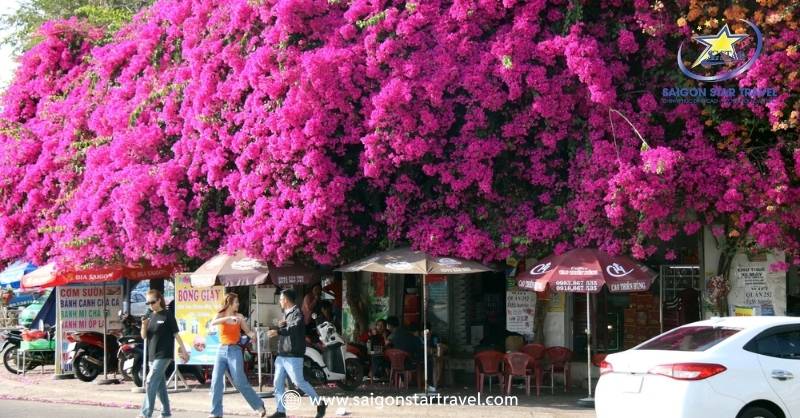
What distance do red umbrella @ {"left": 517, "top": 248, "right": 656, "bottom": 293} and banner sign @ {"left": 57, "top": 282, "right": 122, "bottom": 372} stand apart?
963cm

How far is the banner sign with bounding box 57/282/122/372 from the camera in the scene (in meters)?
19.0

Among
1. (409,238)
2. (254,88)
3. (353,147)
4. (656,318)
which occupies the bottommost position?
(656,318)

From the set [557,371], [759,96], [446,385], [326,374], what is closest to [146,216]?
[326,374]

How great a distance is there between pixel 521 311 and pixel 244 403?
5.73 metres

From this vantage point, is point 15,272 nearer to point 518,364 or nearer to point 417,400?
point 417,400

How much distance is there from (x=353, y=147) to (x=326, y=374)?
3.99m

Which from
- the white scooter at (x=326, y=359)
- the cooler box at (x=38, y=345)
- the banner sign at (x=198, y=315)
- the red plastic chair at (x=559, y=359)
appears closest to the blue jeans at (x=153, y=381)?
the white scooter at (x=326, y=359)

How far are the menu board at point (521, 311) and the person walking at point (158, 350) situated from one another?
23.9 ft

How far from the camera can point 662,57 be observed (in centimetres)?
1525

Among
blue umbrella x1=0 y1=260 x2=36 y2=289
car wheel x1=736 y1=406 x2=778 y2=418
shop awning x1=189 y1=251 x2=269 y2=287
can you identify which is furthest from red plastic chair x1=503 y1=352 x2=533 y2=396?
blue umbrella x1=0 y1=260 x2=36 y2=289

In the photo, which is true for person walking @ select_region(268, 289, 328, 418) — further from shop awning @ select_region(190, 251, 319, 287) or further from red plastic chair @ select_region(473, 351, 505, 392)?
red plastic chair @ select_region(473, 351, 505, 392)

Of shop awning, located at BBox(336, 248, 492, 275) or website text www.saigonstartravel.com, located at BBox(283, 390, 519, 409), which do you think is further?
shop awning, located at BBox(336, 248, 492, 275)

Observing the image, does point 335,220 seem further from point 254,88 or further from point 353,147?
point 254,88
